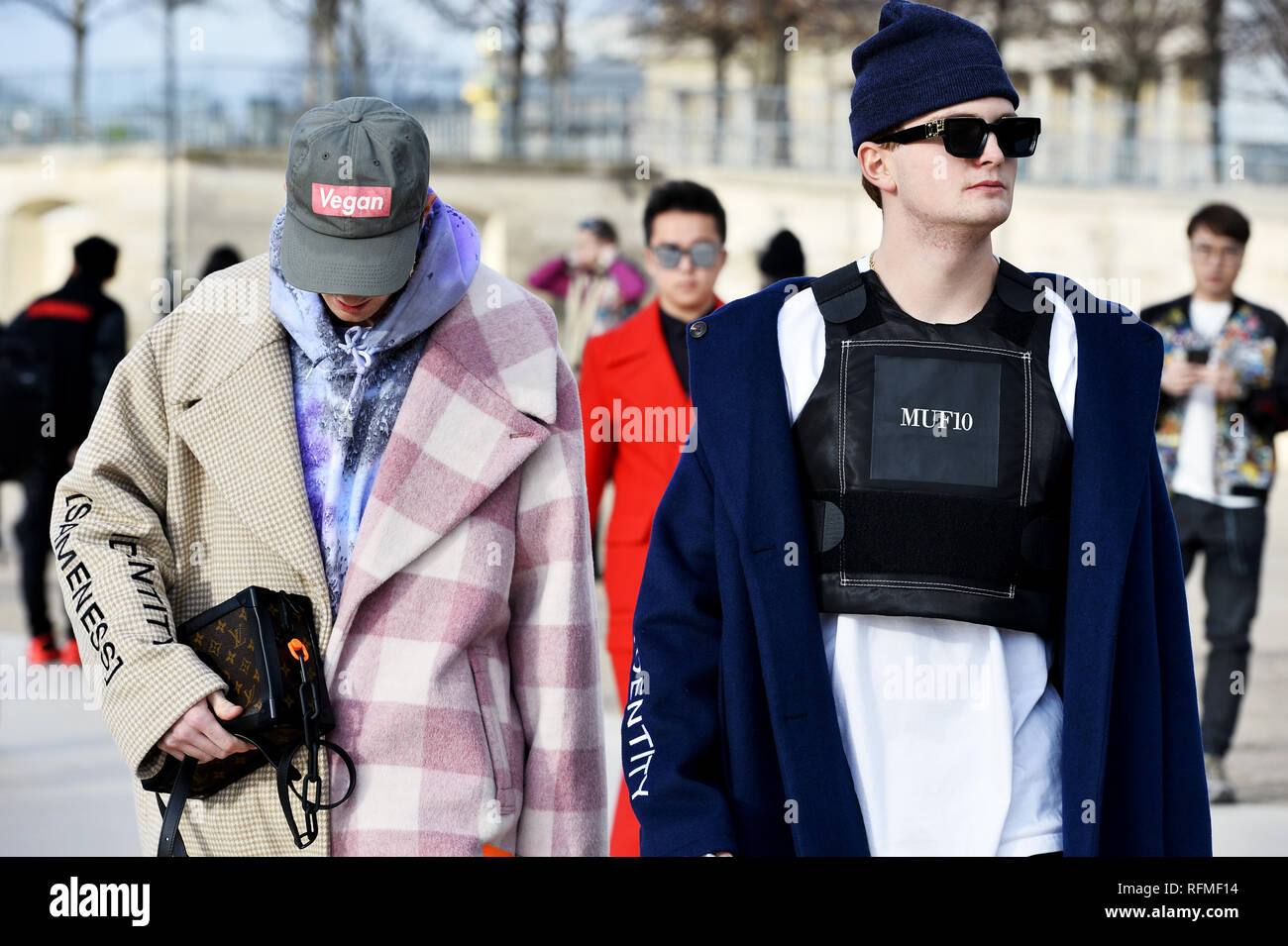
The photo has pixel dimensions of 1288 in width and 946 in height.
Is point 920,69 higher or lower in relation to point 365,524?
higher

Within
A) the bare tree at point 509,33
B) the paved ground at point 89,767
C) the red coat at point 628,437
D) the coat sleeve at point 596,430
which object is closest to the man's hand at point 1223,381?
the paved ground at point 89,767

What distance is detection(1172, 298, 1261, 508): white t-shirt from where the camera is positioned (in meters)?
7.10

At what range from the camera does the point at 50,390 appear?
9.09 meters

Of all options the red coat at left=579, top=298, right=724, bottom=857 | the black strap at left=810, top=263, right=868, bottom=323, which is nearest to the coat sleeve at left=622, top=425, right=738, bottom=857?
the black strap at left=810, top=263, right=868, bottom=323

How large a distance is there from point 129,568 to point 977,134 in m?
1.57

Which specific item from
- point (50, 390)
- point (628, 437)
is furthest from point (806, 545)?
point (50, 390)

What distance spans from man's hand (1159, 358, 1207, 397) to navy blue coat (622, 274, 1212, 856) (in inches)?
173

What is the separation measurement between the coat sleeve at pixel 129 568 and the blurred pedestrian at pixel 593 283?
9.23 metres

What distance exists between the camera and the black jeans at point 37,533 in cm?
909

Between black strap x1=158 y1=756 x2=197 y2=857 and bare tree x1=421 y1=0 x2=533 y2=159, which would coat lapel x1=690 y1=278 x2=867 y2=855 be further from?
bare tree x1=421 y1=0 x2=533 y2=159

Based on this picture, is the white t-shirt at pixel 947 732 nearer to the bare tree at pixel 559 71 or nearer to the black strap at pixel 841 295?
the black strap at pixel 841 295

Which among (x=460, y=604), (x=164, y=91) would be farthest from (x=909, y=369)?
(x=164, y=91)

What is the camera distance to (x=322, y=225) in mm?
3043

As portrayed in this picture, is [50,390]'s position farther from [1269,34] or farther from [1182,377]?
[1269,34]
